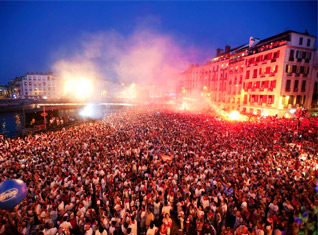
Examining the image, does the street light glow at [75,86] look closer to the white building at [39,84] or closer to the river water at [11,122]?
the white building at [39,84]

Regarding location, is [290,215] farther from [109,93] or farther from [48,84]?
[109,93]

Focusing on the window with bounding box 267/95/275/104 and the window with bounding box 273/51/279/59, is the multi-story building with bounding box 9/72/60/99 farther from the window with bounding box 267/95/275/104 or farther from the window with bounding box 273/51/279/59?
the window with bounding box 273/51/279/59

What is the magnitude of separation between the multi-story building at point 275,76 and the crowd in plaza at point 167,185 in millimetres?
15773

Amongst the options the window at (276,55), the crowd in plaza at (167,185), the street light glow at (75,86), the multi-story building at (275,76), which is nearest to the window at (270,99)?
the multi-story building at (275,76)

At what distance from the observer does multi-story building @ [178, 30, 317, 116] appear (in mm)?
29891

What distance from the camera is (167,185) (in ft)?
28.5

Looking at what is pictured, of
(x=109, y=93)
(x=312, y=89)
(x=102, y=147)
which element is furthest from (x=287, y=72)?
(x=109, y=93)

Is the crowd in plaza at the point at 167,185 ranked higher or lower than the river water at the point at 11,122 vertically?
higher

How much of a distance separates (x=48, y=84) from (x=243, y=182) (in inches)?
3651

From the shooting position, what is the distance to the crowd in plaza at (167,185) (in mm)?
6387

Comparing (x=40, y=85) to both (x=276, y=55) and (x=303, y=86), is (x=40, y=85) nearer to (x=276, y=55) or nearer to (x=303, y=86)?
(x=276, y=55)

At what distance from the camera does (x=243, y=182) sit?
8.84 metres

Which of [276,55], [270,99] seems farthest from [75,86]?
[276,55]

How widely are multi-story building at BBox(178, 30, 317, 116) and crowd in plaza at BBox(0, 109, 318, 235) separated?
15.8 metres
